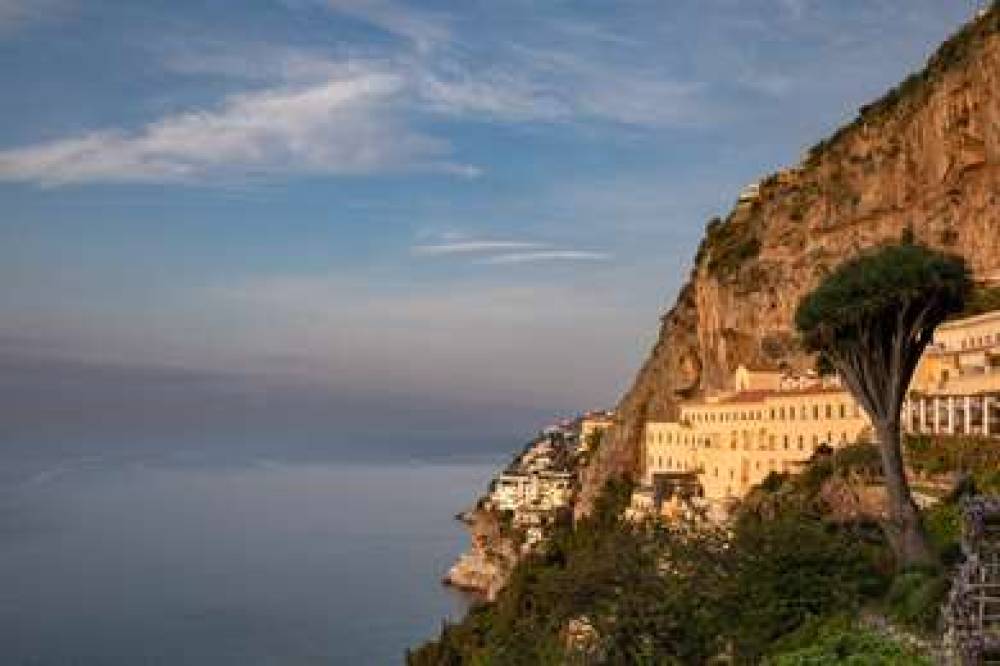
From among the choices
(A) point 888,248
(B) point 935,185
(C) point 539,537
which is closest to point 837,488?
(A) point 888,248

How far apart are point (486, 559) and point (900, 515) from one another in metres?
88.9

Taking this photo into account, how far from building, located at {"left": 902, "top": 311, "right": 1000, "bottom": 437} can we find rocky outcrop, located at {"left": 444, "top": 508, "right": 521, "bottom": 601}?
5503cm

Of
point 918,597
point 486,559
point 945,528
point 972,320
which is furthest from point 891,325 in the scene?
point 486,559

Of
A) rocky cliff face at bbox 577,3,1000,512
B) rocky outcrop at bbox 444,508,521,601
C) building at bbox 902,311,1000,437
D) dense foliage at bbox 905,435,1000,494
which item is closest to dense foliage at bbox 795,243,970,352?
dense foliage at bbox 905,435,1000,494

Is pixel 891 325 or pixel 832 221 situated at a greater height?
pixel 832 221

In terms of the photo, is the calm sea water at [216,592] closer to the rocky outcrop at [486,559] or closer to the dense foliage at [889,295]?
the rocky outcrop at [486,559]

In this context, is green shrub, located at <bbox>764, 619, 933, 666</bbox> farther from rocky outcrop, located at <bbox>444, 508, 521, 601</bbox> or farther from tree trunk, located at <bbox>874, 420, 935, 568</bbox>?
rocky outcrop, located at <bbox>444, 508, 521, 601</bbox>

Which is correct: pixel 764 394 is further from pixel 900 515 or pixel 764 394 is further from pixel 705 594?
pixel 705 594

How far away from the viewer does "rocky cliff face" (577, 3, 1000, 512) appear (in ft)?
226

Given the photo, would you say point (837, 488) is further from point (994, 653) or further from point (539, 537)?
point (539, 537)

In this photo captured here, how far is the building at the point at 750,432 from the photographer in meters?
58.3

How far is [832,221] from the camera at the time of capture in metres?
81.1

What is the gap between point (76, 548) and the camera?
14462cm

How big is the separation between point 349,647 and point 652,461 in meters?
26.9
